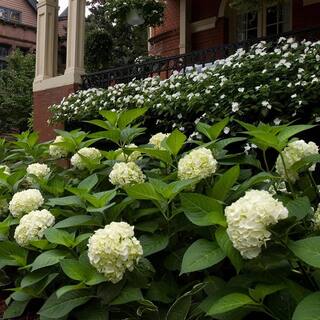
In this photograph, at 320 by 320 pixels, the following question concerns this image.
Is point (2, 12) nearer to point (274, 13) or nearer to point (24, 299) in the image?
point (274, 13)

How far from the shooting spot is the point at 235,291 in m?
1.81

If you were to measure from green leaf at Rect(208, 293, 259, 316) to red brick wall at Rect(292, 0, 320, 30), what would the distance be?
9.39 m

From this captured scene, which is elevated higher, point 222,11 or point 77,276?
point 222,11

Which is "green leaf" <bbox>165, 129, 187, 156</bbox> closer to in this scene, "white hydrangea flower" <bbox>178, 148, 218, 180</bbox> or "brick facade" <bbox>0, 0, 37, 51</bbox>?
"white hydrangea flower" <bbox>178, 148, 218, 180</bbox>

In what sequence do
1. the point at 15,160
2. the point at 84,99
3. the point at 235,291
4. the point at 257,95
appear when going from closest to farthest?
1. the point at 235,291
2. the point at 15,160
3. the point at 257,95
4. the point at 84,99

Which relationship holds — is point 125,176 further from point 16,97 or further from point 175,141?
point 16,97

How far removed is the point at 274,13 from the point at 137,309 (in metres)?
10.3

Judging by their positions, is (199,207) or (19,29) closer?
(199,207)

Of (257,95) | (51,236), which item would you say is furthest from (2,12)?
(51,236)

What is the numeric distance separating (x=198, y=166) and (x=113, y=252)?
0.61 metres

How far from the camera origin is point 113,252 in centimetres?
192

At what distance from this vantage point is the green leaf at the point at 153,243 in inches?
83.8

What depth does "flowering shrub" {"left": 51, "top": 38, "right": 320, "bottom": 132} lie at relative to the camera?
5500 millimetres

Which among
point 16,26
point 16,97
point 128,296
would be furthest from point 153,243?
point 16,26
